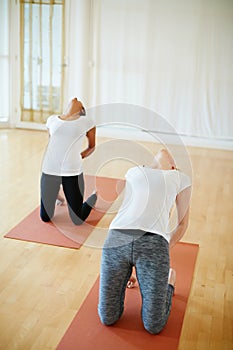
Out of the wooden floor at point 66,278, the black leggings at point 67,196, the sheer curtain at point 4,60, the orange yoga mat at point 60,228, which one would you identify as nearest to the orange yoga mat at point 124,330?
the wooden floor at point 66,278

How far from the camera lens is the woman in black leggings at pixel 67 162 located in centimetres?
359

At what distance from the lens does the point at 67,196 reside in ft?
12.1

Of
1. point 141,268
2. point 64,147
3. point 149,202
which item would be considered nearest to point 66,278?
point 141,268

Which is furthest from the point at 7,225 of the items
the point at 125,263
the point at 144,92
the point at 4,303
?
the point at 144,92

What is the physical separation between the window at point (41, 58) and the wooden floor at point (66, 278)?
207cm

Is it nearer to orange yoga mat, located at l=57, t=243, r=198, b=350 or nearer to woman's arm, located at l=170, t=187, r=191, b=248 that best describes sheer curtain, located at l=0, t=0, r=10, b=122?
orange yoga mat, located at l=57, t=243, r=198, b=350

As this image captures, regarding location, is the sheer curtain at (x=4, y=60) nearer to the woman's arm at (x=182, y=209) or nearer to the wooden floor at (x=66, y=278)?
the wooden floor at (x=66, y=278)

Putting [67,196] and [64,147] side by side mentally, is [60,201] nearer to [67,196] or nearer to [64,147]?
[67,196]

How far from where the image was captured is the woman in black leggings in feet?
11.8

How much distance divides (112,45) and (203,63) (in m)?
1.14

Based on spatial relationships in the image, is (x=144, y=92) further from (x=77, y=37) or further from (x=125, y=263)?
(x=125, y=263)

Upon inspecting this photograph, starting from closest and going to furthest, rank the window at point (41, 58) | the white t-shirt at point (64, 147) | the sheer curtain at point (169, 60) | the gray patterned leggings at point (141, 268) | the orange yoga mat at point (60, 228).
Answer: the gray patterned leggings at point (141, 268), the orange yoga mat at point (60, 228), the white t-shirt at point (64, 147), the sheer curtain at point (169, 60), the window at point (41, 58)

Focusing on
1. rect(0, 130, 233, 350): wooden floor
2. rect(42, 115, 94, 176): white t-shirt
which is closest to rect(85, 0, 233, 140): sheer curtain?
rect(0, 130, 233, 350): wooden floor

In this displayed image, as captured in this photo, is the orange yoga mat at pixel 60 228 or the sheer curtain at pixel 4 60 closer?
the orange yoga mat at pixel 60 228
